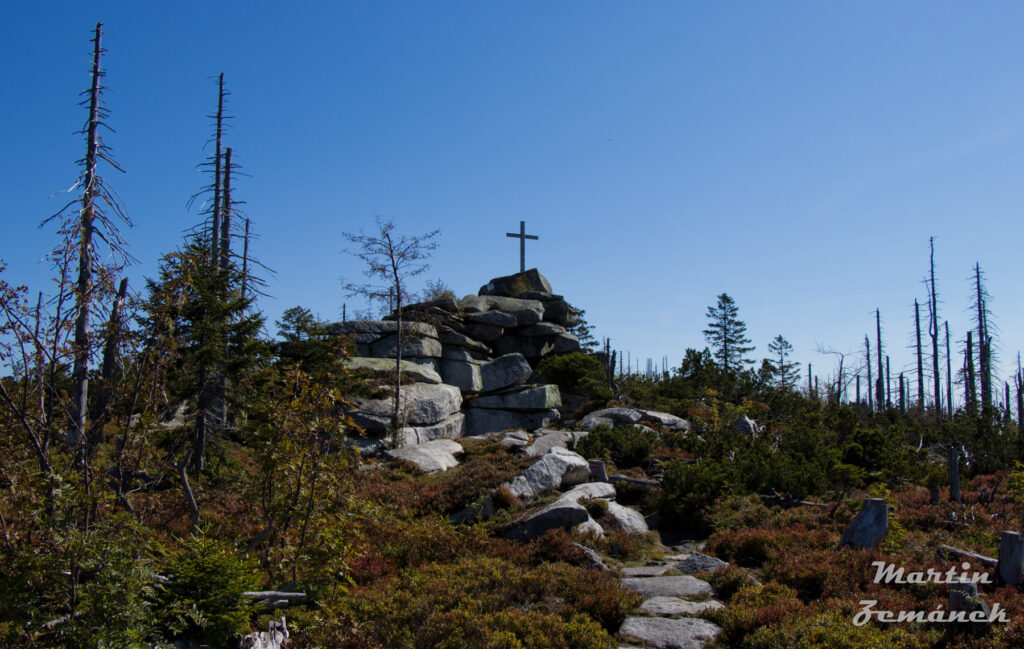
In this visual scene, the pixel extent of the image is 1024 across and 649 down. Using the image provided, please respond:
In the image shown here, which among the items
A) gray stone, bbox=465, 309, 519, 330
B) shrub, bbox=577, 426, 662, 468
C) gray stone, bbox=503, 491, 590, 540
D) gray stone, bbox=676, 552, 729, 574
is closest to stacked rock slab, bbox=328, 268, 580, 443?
gray stone, bbox=465, 309, 519, 330

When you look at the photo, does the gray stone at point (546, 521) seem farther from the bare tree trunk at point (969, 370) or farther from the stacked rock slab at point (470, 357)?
the bare tree trunk at point (969, 370)

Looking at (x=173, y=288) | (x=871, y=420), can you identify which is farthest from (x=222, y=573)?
(x=871, y=420)

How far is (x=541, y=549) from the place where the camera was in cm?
893

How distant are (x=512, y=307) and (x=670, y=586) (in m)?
21.5

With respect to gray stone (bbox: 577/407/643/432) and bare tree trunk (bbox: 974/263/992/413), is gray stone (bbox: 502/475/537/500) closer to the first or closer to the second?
gray stone (bbox: 577/407/643/432)

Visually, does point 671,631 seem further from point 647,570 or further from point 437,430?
point 437,430

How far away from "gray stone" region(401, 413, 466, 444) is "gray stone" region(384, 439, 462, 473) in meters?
2.69

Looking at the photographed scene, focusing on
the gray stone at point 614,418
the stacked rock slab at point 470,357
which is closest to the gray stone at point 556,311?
the stacked rock slab at point 470,357

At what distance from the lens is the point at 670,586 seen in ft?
25.7

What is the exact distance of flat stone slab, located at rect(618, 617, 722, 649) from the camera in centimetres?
617

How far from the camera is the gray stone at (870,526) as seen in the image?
848 cm

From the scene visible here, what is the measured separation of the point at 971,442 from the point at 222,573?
58.0 ft

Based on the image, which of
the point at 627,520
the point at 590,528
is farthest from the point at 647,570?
the point at 627,520

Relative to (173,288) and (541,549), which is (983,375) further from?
(173,288)
